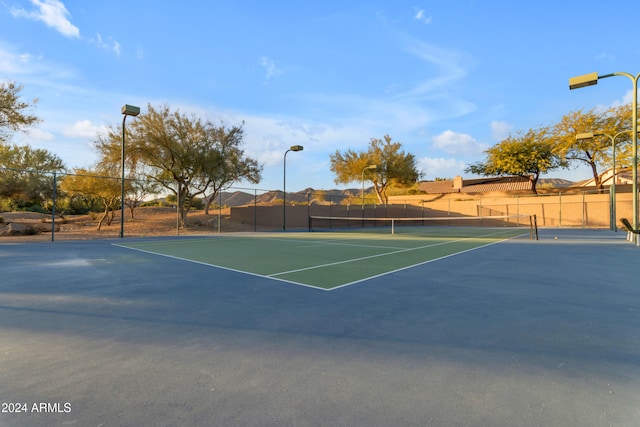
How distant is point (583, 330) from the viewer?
3.33 metres

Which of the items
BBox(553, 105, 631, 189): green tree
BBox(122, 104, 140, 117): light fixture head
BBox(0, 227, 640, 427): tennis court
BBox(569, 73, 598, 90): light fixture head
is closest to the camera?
BBox(0, 227, 640, 427): tennis court

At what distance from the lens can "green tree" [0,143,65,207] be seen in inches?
902

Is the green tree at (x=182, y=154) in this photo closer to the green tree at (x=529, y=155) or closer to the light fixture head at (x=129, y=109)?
the light fixture head at (x=129, y=109)

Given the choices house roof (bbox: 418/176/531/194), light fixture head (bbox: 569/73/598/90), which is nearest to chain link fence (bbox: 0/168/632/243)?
house roof (bbox: 418/176/531/194)

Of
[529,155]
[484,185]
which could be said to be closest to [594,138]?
[529,155]

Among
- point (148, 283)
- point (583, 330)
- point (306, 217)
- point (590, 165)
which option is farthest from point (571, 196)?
point (148, 283)

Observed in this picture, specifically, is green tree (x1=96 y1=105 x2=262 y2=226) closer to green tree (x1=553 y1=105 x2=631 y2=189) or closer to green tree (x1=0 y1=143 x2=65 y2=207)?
green tree (x1=0 y1=143 x2=65 y2=207)

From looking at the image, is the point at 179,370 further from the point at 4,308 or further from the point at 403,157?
the point at 403,157

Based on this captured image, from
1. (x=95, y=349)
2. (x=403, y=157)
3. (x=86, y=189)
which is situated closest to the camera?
(x=95, y=349)

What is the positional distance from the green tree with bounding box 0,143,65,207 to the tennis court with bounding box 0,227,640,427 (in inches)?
864

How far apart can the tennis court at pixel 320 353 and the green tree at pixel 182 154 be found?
18012 millimetres

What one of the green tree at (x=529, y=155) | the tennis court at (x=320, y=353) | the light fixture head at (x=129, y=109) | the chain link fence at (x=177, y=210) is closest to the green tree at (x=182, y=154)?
the chain link fence at (x=177, y=210)

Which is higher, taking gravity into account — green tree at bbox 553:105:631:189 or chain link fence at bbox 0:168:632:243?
green tree at bbox 553:105:631:189

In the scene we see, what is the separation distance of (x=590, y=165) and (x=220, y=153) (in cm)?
3698
